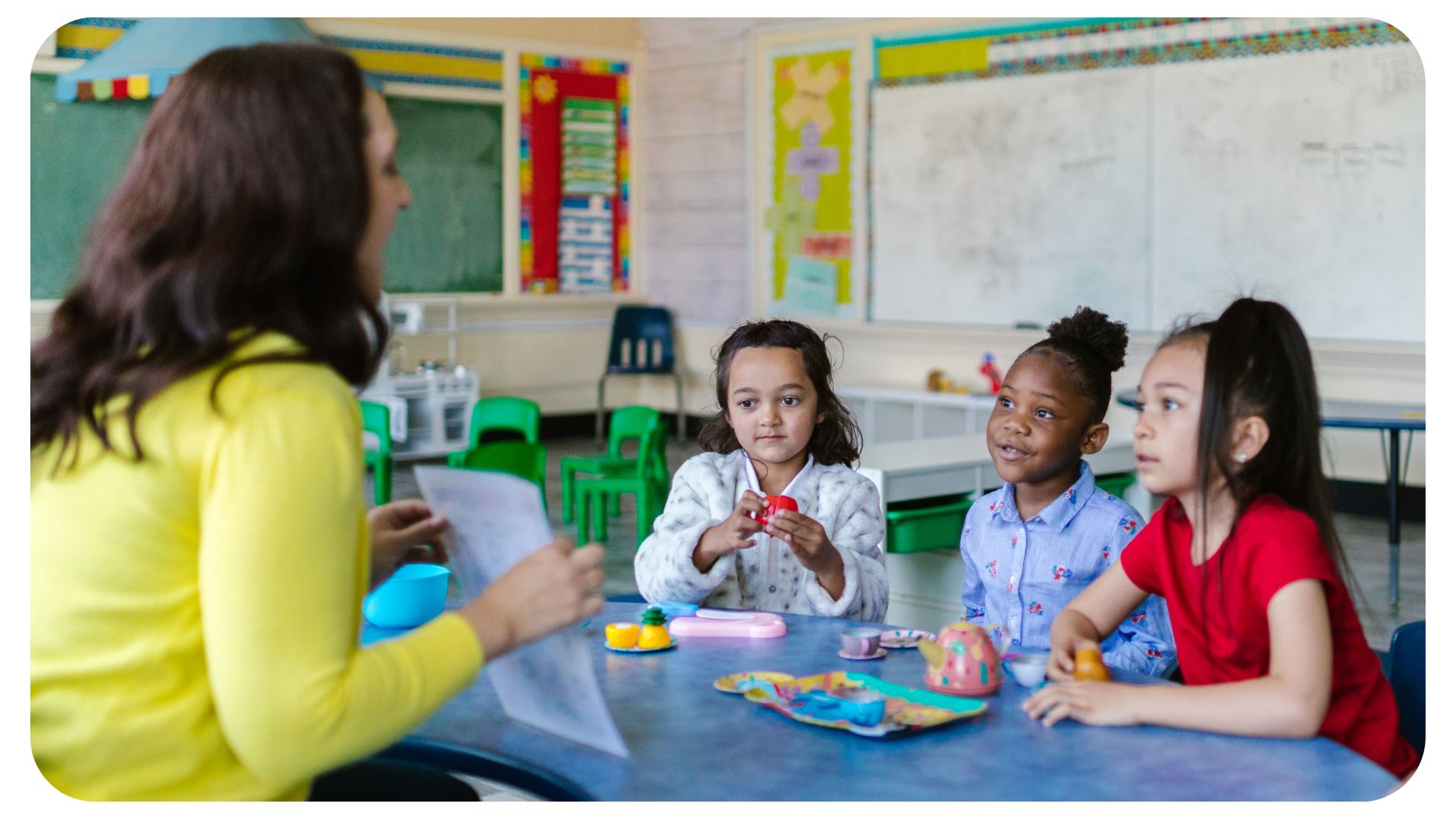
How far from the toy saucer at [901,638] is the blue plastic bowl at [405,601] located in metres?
0.58

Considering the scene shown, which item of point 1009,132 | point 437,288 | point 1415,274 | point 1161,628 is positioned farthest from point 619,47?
point 1161,628

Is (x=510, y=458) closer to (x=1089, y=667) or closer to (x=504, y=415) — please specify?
(x=504, y=415)

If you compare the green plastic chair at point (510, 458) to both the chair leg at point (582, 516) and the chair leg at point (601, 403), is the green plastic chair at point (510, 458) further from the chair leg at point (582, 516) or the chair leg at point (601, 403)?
the chair leg at point (601, 403)

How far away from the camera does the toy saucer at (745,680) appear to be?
1.52 metres

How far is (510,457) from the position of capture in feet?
12.4

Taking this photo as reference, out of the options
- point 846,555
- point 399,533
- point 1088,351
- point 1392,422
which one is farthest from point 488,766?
point 1392,422

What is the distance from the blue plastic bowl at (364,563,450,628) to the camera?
1859 mm

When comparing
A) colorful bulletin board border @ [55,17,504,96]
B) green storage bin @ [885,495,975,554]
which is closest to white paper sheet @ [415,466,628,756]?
green storage bin @ [885,495,975,554]

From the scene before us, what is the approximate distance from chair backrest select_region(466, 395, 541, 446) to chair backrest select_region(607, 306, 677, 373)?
12.8 ft

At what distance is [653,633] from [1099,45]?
5624 mm

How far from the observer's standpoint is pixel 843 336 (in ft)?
26.7

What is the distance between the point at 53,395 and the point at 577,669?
18.9 inches

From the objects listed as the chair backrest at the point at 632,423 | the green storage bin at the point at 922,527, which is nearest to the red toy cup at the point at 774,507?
the green storage bin at the point at 922,527

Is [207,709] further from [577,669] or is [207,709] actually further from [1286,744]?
[1286,744]
